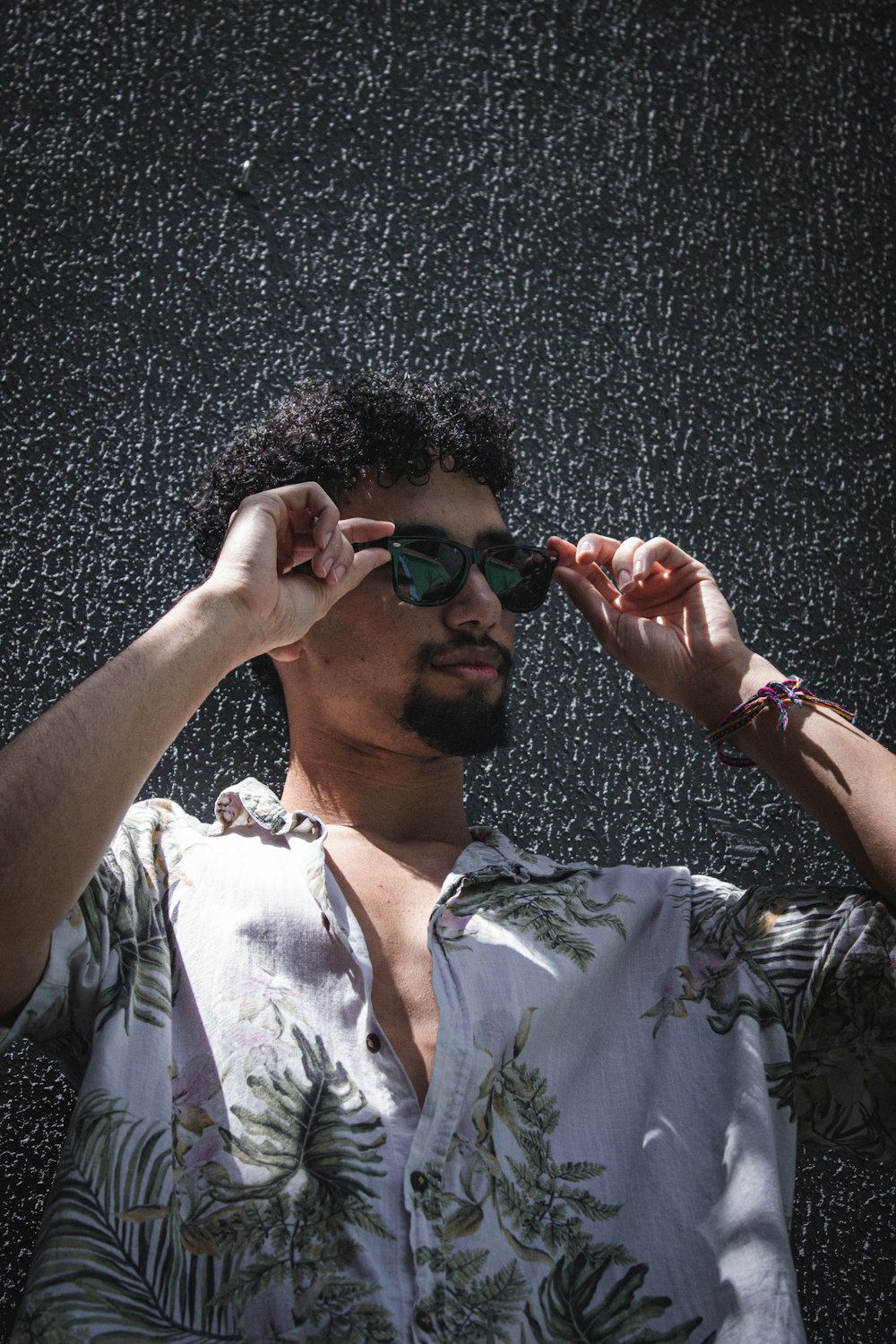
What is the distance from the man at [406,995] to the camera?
107 centimetres

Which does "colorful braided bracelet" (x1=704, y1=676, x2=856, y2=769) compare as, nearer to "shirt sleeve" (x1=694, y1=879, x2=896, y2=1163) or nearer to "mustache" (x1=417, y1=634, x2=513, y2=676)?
"shirt sleeve" (x1=694, y1=879, x2=896, y2=1163)

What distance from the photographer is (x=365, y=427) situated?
172 cm

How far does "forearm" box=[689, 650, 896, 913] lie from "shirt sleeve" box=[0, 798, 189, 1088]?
787 mm

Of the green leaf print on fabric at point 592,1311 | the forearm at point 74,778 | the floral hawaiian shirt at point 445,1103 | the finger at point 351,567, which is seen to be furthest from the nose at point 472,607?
the green leaf print on fabric at point 592,1311

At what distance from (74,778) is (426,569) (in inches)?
25.2

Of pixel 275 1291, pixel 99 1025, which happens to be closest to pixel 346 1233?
pixel 275 1291

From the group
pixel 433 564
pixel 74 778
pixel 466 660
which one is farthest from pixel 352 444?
pixel 74 778

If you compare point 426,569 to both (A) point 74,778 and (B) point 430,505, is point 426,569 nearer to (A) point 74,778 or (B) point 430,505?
(B) point 430,505

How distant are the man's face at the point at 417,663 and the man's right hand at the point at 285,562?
0.27ft

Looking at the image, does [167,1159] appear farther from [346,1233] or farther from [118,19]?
[118,19]

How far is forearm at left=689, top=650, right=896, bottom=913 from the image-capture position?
1.33m

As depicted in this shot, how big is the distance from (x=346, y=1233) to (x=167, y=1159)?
19 cm

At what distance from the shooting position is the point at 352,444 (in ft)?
5.57

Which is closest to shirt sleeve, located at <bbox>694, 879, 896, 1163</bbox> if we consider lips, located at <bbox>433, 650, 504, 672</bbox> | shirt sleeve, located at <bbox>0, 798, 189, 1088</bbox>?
lips, located at <bbox>433, 650, 504, 672</bbox>
